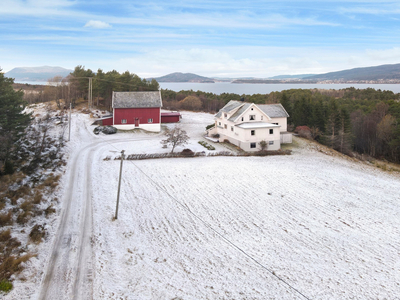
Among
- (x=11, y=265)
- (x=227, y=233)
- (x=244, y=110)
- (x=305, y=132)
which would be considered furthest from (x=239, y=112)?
(x=11, y=265)

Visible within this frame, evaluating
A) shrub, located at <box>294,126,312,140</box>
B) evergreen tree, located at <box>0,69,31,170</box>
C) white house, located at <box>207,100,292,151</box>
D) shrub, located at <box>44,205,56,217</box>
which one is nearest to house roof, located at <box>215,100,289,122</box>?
white house, located at <box>207,100,292,151</box>

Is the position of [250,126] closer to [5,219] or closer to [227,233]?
[227,233]

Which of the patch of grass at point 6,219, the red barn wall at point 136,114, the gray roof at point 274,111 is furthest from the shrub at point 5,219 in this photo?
the gray roof at point 274,111

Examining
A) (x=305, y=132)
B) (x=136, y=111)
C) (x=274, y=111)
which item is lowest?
(x=305, y=132)

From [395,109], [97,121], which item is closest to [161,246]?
[97,121]

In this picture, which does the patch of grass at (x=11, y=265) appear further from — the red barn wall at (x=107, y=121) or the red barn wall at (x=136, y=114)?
the red barn wall at (x=107, y=121)

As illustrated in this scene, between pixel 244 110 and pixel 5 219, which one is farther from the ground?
pixel 244 110
